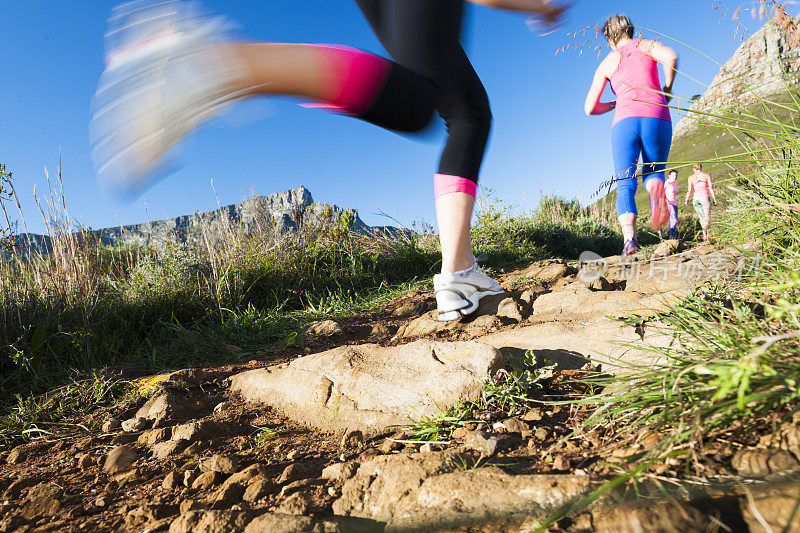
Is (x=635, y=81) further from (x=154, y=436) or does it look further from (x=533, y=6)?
(x=154, y=436)

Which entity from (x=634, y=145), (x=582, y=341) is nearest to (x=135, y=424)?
(x=582, y=341)

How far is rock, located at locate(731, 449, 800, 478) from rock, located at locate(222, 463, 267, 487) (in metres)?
1.12

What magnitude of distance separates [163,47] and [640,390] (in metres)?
1.99

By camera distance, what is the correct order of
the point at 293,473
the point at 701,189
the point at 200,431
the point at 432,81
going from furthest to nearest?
1. the point at 701,189
2. the point at 432,81
3. the point at 200,431
4. the point at 293,473

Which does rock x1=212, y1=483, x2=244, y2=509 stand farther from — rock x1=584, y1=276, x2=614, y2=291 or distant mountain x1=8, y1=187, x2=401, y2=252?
distant mountain x1=8, y1=187, x2=401, y2=252

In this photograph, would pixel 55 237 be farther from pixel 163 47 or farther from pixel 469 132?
pixel 469 132

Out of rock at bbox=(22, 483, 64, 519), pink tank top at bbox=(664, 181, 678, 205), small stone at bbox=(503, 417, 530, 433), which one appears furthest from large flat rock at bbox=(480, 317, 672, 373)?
pink tank top at bbox=(664, 181, 678, 205)

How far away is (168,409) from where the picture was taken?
6.10 ft

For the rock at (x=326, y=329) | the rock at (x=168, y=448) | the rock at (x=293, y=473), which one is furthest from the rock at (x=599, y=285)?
the rock at (x=168, y=448)

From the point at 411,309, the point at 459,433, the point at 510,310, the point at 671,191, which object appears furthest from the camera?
the point at 671,191

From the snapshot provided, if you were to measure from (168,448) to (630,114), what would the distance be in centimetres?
485

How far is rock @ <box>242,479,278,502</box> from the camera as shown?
1.10 metres

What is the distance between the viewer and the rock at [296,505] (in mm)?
974

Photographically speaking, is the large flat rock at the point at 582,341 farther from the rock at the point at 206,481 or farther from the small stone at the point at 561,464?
the rock at the point at 206,481
